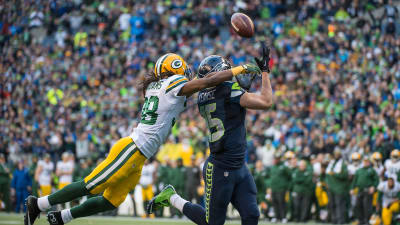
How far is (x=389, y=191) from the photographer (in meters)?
13.3

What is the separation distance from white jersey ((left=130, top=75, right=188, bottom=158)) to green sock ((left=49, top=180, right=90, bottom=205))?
27.2 inches

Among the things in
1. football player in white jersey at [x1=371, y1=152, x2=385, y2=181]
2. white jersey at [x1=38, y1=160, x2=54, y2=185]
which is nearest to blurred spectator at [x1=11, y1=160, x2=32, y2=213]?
white jersey at [x1=38, y1=160, x2=54, y2=185]

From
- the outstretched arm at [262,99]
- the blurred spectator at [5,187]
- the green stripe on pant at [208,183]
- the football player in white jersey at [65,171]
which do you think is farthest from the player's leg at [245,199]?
the blurred spectator at [5,187]

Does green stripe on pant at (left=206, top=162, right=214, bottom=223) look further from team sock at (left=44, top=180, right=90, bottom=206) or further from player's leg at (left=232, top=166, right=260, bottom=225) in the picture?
team sock at (left=44, top=180, right=90, bottom=206)

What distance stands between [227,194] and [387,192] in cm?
699

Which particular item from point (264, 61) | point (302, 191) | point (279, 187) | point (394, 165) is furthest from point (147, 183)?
point (264, 61)

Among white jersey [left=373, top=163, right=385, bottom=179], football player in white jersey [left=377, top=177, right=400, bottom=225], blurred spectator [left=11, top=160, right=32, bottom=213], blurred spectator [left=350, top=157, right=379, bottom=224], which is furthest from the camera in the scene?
blurred spectator [left=11, top=160, right=32, bottom=213]

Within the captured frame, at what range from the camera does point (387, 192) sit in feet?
43.8

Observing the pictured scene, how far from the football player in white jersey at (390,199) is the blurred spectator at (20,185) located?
Answer: 840 cm

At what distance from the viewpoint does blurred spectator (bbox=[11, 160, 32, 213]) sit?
57.4 feet

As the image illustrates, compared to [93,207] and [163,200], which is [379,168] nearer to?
[163,200]

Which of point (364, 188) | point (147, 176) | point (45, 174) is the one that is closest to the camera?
point (364, 188)

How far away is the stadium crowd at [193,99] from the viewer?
15305mm

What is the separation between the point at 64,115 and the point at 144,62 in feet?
9.60
